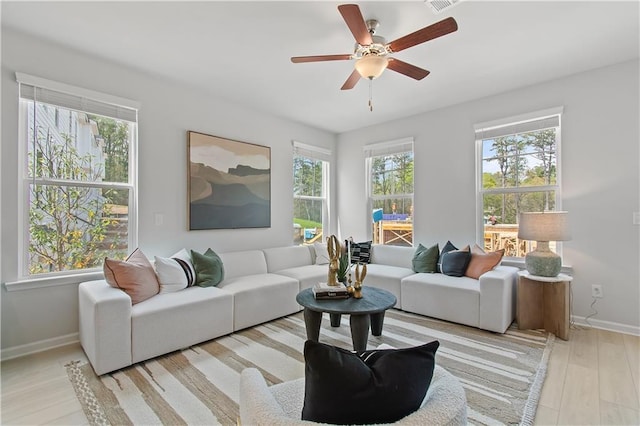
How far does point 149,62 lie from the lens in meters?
2.96

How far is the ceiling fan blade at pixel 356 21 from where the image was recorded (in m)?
1.76

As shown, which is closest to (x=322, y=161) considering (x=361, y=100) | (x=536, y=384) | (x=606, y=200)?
(x=361, y=100)

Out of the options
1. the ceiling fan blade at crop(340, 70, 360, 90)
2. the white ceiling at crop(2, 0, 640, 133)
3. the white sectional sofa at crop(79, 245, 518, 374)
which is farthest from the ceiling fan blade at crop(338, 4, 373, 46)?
the white sectional sofa at crop(79, 245, 518, 374)

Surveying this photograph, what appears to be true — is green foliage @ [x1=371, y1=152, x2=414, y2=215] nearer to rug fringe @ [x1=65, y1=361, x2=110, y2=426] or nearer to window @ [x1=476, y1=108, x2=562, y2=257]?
window @ [x1=476, y1=108, x2=562, y2=257]

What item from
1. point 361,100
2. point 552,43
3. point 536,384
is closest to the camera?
point 536,384

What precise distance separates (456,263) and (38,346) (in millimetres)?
4140

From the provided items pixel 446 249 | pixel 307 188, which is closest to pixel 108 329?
pixel 307 188

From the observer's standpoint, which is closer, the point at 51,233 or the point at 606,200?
the point at 51,233

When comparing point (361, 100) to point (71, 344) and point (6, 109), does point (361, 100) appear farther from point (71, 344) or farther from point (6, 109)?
point (71, 344)

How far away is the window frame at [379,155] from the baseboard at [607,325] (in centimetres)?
204

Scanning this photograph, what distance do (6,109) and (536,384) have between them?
4.54m

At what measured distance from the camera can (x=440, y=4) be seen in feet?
6.91

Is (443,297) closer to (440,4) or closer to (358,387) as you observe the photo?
(440,4)

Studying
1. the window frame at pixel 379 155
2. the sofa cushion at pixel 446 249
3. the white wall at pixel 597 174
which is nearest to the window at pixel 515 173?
the white wall at pixel 597 174
